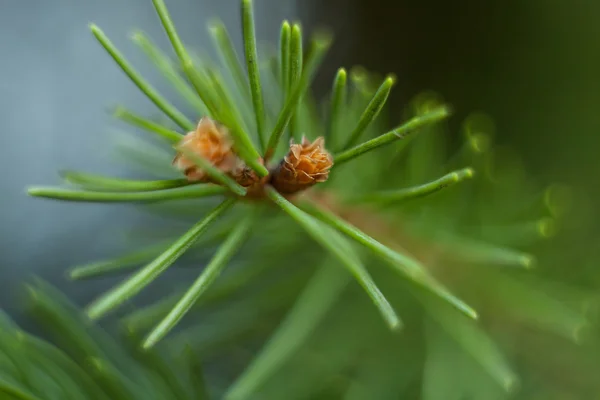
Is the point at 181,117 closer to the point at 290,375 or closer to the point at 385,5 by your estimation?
the point at 290,375

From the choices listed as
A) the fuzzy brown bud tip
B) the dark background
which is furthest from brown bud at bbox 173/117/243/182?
the dark background

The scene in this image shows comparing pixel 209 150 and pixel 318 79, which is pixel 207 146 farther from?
pixel 318 79

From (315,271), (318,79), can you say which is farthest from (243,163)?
(318,79)

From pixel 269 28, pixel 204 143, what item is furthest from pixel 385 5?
pixel 204 143

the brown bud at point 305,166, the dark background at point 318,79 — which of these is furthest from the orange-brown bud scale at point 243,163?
the dark background at point 318,79

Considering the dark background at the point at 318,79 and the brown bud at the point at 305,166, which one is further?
the dark background at the point at 318,79

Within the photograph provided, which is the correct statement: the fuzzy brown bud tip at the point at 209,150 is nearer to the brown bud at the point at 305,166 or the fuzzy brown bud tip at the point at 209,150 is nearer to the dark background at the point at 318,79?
the brown bud at the point at 305,166
